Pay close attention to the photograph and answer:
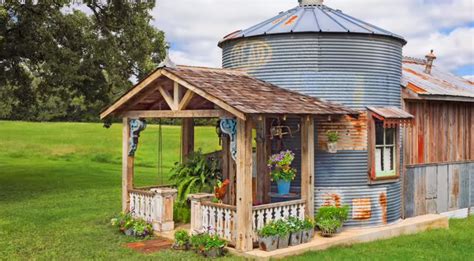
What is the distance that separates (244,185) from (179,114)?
2.38 metres

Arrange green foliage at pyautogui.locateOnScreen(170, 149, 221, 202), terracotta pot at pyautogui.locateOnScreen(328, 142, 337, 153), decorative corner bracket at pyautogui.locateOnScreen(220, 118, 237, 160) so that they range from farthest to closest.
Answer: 1. green foliage at pyautogui.locateOnScreen(170, 149, 221, 202)
2. terracotta pot at pyautogui.locateOnScreen(328, 142, 337, 153)
3. decorative corner bracket at pyautogui.locateOnScreen(220, 118, 237, 160)

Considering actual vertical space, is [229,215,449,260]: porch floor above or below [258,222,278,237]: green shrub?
below

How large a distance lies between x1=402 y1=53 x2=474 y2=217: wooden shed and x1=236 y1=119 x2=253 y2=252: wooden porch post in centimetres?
554

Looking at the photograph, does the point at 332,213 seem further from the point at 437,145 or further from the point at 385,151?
the point at 437,145

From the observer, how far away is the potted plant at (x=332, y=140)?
1273 centimetres

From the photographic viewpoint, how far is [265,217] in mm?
11422

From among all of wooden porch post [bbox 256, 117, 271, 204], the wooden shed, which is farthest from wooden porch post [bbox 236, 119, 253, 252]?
the wooden shed

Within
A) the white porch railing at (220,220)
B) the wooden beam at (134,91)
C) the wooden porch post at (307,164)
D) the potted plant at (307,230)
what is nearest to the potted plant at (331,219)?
the wooden porch post at (307,164)

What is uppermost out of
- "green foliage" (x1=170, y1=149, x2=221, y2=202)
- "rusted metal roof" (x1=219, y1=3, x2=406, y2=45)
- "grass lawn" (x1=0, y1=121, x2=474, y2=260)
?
"rusted metal roof" (x1=219, y1=3, x2=406, y2=45)

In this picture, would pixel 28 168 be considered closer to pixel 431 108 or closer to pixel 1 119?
pixel 431 108

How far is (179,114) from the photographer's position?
1211 cm

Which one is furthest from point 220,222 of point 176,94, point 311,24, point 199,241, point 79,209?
point 79,209

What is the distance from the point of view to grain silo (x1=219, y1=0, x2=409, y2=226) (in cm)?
1312

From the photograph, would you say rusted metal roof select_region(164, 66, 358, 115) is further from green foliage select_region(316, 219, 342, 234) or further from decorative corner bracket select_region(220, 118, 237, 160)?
green foliage select_region(316, 219, 342, 234)
